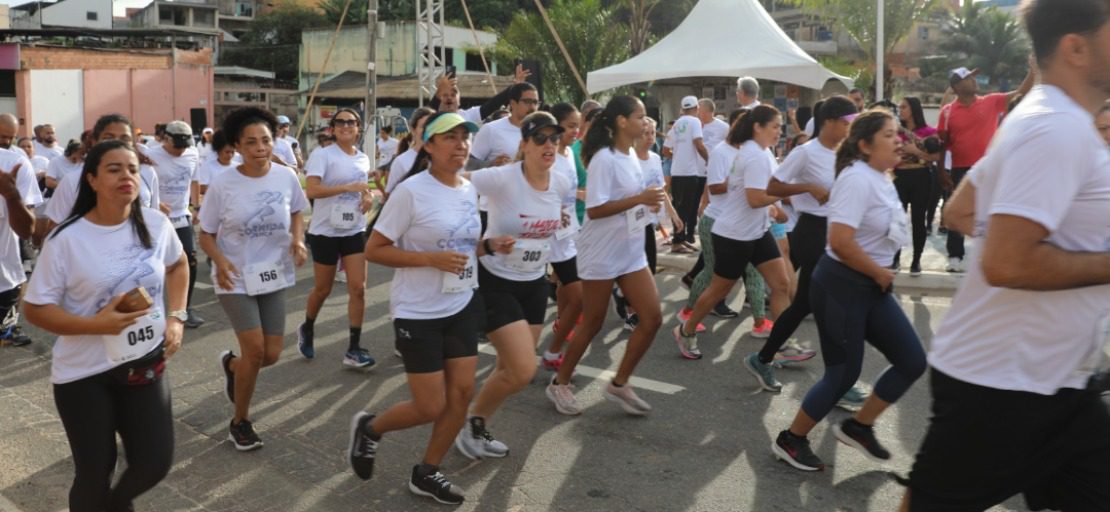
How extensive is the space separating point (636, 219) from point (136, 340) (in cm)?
308

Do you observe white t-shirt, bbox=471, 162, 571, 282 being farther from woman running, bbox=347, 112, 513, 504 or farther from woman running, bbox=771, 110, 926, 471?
woman running, bbox=771, 110, 926, 471

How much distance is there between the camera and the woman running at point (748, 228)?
6926 millimetres

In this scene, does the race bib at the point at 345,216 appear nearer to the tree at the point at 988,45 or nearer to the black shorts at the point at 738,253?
the black shorts at the point at 738,253

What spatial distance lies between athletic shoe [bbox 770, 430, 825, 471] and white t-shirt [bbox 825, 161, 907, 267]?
90cm

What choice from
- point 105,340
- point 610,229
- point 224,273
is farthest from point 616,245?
point 105,340

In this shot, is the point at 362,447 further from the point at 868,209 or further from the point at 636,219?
the point at 868,209

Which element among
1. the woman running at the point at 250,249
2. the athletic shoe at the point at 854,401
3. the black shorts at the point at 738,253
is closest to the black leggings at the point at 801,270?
the black shorts at the point at 738,253

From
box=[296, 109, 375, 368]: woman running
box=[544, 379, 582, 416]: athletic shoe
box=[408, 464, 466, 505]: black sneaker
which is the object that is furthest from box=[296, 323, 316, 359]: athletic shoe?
box=[408, 464, 466, 505]: black sneaker

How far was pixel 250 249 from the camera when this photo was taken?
5.59 meters

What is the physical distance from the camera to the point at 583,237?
6.09 metres

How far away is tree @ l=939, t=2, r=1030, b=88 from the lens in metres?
56.2

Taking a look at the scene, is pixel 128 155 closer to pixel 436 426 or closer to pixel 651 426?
pixel 436 426

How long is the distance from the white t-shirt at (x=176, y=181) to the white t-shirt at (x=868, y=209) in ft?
19.6

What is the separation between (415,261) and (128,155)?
49.3 inches
